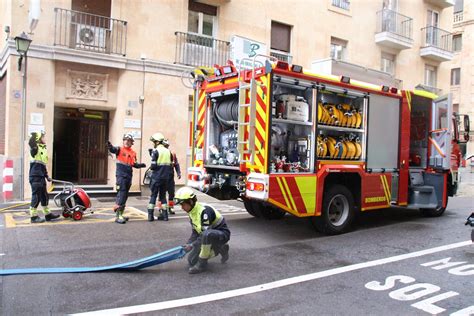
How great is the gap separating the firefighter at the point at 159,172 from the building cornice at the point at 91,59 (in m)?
4.72

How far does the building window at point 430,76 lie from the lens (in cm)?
2202

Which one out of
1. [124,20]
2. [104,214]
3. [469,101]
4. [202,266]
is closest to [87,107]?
[124,20]

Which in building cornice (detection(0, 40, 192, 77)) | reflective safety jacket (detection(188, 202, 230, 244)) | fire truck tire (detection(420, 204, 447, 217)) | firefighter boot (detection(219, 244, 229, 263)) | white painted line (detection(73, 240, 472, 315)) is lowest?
white painted line (detection(73, 240, 472, 315))

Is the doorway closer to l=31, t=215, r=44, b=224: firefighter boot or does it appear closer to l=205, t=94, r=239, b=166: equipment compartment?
l=31, t=215, r=44, b=224: firefighter boot

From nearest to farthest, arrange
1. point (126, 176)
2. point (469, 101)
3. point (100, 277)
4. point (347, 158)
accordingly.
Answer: point (100, 277), point (347, 158), point (126, 176), point (469, 101)

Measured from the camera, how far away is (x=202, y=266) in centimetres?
511

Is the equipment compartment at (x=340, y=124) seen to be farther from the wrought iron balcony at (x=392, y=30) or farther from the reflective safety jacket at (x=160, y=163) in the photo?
the wrought iron balcony at (x=392, y=30)

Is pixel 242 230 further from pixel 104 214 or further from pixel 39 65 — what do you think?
pixel 39 65

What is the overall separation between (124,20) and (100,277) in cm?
953

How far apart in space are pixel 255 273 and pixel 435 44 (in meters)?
20.3

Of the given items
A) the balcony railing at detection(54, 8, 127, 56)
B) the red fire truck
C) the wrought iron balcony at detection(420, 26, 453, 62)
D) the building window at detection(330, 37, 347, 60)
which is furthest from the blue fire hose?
the wrought iron balcony at detection(420, 26, 453, 62)

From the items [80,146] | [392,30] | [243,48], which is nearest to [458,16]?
[392,30]

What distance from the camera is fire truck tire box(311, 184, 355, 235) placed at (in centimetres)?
707

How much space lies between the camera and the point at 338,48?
18.0m
